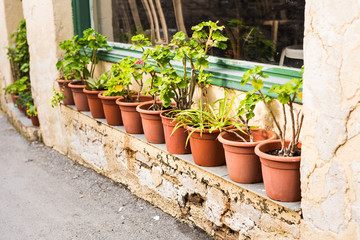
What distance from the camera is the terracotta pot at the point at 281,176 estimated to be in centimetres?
222

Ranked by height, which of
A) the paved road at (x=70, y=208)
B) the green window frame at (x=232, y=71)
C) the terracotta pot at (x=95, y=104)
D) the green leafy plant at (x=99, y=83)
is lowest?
the paved road at (x=70, y=208)

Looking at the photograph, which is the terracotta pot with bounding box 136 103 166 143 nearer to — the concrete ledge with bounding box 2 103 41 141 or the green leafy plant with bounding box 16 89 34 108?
the concrete ledge with bounding box 2 103 41 141

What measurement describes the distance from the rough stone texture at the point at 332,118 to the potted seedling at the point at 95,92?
2230 millimetres

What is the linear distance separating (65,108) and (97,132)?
733 mm

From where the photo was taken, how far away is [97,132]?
3.97 metres

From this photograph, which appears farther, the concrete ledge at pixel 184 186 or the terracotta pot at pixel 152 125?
the terracotta pot at pixel 152 125

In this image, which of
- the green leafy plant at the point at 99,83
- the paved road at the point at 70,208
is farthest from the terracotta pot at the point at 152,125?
the green leafy plant at the point at 99,83

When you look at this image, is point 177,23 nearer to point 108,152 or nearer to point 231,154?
point 108,152

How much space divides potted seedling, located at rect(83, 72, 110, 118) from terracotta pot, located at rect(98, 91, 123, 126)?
0.61 feet

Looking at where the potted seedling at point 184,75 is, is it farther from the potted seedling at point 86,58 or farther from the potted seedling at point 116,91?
the potted seedling at point 86,58

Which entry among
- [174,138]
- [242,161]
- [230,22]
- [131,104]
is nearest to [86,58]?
[131,104]

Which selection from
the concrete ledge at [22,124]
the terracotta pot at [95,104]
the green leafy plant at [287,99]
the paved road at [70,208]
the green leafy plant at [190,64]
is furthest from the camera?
the concrete ledge at [22,124]

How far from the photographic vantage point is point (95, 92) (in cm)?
387

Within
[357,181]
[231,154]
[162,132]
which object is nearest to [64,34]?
[162,132]
